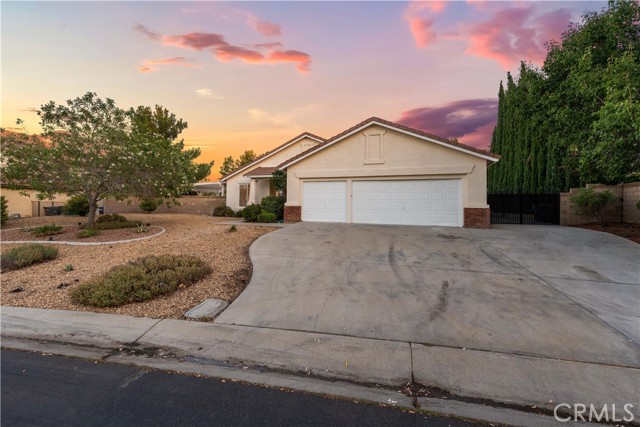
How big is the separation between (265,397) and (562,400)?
9.90ft

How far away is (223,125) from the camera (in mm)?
16062

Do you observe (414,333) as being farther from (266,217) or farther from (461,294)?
(266,217)

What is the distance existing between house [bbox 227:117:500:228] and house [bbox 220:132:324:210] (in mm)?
6212

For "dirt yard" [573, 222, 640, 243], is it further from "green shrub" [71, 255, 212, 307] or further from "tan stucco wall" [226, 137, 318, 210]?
"tan stucco wall" [226, 137, 318, 210]

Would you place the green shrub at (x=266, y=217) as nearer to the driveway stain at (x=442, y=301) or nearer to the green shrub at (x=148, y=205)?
the driveway stain at (x=442, y=301)

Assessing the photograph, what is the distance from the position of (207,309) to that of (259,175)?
1607 centimetres

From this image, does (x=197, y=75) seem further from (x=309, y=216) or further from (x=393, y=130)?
(x=393, y=130)

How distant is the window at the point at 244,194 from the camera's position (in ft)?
72.9

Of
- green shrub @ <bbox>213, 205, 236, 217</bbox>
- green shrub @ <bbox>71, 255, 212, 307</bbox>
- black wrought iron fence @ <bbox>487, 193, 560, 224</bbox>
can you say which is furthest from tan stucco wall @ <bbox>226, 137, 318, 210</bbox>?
green shrub @ <bbox>71, 255, 212, 307</bbox>

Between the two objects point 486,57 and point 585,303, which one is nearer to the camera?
point 585,303

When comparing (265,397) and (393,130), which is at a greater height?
(393,130)

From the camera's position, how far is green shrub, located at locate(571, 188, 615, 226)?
13.4 meters

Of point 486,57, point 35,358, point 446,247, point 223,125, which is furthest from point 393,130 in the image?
point 35,358

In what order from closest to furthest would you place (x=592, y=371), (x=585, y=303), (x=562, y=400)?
(x=562, y=400), (x=592, y=371), (x=585, y=303)
